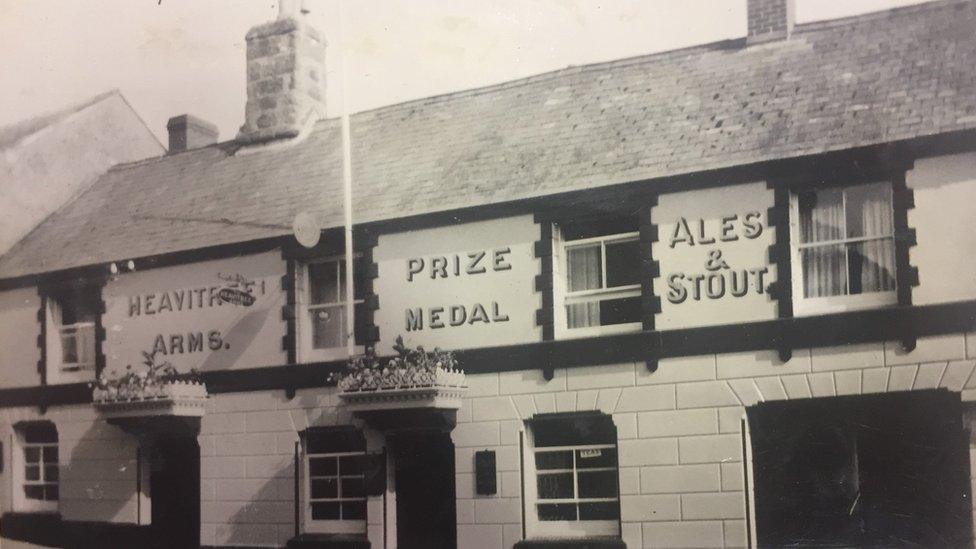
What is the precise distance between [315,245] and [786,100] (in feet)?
15.7

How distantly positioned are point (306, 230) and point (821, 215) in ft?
15.7

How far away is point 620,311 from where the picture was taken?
8.52 metres

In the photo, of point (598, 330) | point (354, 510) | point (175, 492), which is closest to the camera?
point (598, 330)

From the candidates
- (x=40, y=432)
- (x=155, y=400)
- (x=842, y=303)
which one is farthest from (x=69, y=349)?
(x=842, y=303)

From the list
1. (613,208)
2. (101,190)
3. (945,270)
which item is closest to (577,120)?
(613,208)

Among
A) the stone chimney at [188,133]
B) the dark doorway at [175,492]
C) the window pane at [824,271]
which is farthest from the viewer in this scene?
the stone chimney at [188,133]

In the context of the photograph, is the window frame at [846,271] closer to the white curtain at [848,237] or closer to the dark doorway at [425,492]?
the white curtain at [848,237]

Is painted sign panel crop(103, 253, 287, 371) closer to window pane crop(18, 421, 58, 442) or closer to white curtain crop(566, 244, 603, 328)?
window pane crop(18, 421, 58, 442)

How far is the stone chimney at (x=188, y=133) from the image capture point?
1220 cm

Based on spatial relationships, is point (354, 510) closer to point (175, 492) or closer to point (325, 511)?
point (325, 511)

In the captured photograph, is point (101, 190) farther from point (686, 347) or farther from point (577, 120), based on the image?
point (686, 347)

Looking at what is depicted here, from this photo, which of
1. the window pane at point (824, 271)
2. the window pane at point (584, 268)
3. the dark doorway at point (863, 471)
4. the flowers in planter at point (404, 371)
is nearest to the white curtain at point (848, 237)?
the window pane at point (824, 271)

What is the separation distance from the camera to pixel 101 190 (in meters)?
12.2

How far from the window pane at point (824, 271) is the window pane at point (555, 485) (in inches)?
106
